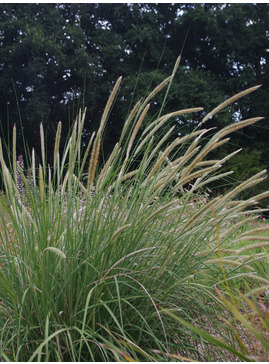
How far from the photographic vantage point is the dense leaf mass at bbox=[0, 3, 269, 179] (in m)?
16.9

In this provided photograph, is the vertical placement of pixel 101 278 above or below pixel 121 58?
below

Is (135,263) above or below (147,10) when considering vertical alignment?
below

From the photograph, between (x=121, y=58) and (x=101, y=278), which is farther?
(x=121, y=58)

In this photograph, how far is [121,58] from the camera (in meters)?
18.8

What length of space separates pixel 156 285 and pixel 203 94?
50.6 ft

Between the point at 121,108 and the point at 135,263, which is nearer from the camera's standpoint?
the point at 135,263

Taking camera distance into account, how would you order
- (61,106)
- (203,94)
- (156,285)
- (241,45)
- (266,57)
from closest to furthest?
(156,285), (203,94), (61,106), (241,45), (266,57)

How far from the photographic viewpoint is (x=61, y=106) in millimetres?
17859

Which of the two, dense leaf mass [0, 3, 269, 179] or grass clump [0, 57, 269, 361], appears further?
dense leaf mass [0, 3, 269, 179]

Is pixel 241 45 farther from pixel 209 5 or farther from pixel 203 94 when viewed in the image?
pixel 203 94

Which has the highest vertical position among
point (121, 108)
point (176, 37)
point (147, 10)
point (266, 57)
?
point (147, 10)

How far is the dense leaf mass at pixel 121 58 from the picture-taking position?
16875 mm

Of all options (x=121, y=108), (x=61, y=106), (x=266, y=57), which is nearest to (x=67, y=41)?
(x=61, y=106)

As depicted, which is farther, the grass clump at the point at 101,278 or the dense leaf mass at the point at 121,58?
the dense leaf mass at the point at 121,58
